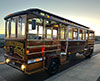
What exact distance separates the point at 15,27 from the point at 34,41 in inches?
49.0

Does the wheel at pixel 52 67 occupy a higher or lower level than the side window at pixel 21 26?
lower

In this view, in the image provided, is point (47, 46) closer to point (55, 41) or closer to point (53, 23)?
point (55, 41)

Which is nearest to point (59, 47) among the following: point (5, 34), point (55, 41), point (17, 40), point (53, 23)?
point (55, 41)

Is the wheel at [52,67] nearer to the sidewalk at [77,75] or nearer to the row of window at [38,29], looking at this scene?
the sidewalk at [77,75]

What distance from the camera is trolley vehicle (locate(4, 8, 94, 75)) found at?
431 centimetres

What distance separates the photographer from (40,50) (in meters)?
4.86

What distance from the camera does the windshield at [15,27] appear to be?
4.57m

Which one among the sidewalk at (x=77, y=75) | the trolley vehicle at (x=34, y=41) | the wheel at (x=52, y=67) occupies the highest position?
the trolley vehicle at (x=34, y=41)

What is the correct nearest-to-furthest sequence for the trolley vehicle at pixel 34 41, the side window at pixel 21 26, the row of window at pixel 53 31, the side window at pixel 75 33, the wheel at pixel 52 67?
the trolley vehicle at pixel 34 41, the side window at pixel 21 26, the row of window at pixel 53 31, the wheel at pixel 52 67, the side window at pixel 75 33

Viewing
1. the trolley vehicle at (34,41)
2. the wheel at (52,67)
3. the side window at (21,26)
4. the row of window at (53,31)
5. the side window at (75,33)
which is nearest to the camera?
the trolley vehicle at (34,41)

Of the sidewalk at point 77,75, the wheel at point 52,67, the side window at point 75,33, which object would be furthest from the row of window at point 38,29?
the sidewalk at point 77,75

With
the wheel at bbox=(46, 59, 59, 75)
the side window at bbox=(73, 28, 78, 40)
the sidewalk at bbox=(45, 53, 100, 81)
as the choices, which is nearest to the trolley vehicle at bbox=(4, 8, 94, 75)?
the wheel at bbox=(46, 59, 59, 75)

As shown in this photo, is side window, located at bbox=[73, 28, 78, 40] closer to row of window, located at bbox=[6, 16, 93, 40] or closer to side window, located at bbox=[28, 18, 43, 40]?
row of window, located at bbox=[6, 16, 93, 40]

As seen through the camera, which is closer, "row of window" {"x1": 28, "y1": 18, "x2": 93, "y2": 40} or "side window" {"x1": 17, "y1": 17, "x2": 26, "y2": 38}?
"side window" {"x1": 17, "y1": 17, "x2": 26, "y2": 38}
